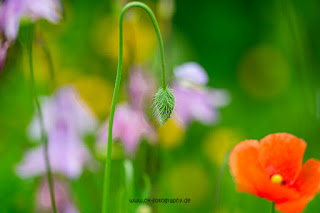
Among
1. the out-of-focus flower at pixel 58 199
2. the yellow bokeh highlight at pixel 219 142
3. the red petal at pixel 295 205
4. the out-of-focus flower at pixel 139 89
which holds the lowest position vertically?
the yellow bokeh highlight at pixel 219 142

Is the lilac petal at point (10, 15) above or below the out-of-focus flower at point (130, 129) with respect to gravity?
above

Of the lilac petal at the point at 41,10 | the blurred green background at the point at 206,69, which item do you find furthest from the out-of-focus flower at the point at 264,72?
the lilac petal at the point at 41,10

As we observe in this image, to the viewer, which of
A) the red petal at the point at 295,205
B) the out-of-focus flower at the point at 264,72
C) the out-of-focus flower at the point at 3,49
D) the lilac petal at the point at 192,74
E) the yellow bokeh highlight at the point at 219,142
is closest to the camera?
the red petal at the point at 295,205

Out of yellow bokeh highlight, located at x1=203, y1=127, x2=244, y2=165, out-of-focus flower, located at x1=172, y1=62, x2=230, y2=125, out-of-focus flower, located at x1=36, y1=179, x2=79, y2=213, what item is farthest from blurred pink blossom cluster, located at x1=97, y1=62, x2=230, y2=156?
yellow bokeh highlight, located at x1=203, y1=127, x2=244, y2=165

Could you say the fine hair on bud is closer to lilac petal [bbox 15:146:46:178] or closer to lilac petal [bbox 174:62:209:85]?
lilac petal [bbox 174:62:209:85]

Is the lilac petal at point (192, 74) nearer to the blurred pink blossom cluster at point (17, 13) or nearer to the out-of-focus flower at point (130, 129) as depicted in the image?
the out-of-focus flower at point (130, 129)

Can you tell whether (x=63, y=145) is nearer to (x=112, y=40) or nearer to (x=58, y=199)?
(x=58, y=199)
